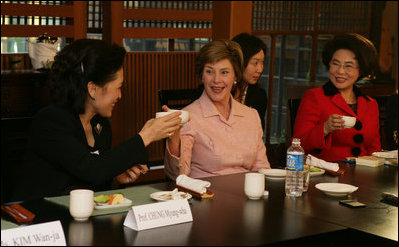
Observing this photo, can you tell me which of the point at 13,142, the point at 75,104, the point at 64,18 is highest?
the point at 64,18

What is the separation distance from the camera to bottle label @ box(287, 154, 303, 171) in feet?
7.89

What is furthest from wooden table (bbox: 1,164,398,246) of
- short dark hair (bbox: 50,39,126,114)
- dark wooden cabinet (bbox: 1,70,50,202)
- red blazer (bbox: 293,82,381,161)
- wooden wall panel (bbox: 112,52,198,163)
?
wooden wall panel (bbox: 112,52,198,163)

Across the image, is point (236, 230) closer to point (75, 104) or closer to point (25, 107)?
point (75, 104)

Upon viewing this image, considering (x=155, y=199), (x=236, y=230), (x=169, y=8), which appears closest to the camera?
(x=236, y=230)

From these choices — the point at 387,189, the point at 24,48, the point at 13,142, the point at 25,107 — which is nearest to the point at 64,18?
the point at 24,48

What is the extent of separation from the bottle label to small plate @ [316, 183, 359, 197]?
0.40ft

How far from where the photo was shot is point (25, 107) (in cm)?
404

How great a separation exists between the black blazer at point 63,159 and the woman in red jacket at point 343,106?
1313 millimetres

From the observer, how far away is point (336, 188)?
8.07 feet

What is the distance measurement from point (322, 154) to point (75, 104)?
1.52m

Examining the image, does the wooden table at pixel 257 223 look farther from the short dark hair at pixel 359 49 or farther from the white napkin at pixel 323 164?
the short dark hair at pixel 359 49

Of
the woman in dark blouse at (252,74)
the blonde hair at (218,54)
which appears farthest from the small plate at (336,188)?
the woman in dark blouse at (252,74)

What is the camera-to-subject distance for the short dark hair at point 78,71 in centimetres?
245

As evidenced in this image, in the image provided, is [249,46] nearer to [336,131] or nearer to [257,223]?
[336,131]
